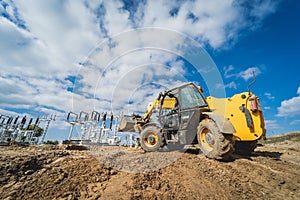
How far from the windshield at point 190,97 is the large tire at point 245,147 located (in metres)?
2.04

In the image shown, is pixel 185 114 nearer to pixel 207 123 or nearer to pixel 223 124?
pixel 207 123

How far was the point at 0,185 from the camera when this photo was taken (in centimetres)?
227

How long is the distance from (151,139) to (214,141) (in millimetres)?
2726

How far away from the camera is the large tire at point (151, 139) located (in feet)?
19.5

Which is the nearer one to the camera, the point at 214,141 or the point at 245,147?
the point at 214,141

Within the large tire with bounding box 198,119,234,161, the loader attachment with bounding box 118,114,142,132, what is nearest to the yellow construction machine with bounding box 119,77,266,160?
the large tire with bounding box 198,119,234,161

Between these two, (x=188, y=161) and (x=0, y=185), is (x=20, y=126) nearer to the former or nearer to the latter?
(x=0, y=185)

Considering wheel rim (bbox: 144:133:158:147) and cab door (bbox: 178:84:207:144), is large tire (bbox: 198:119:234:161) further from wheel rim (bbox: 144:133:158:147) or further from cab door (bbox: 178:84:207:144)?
wheel rim (bbox: 144:133:158:147)

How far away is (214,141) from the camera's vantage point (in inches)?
168

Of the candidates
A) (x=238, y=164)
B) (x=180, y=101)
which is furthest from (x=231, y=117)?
(x=180, y=101)

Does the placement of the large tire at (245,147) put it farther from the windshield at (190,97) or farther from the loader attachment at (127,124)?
the loader attachment at (127,124)

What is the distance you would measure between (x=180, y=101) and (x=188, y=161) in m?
2.29

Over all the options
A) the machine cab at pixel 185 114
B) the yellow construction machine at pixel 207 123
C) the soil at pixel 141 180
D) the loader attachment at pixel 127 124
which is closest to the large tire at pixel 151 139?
the yellow construction machine at pixel 207 123

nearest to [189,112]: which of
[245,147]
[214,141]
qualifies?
[214,141]
